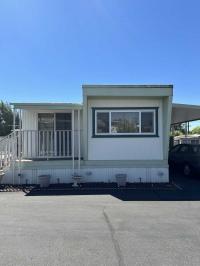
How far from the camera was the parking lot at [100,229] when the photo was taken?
557 cm

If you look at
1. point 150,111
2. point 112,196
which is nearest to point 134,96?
point 150,111

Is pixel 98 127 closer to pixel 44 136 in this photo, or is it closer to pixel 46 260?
pixel 44 136

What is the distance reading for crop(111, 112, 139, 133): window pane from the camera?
48.4 ft

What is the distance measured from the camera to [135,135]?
1470 cm

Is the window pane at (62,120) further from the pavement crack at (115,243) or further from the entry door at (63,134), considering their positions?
the pavement crack at (115,243)

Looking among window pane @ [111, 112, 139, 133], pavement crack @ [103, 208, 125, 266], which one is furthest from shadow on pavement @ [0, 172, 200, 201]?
pavement crack @ [103, 208, 125, 266]

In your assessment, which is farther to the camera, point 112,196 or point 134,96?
point 134,96

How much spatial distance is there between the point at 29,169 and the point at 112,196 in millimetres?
4442

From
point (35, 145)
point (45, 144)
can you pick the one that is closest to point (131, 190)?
point (45, 144)

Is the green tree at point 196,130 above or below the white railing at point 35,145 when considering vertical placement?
above

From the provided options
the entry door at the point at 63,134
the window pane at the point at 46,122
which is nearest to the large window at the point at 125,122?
the entry door at the point at 63,134

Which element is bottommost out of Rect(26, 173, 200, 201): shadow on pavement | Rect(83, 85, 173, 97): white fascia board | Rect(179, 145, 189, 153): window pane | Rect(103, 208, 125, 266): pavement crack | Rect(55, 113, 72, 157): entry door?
Rect(103, 208, 125, 266): pavement crack

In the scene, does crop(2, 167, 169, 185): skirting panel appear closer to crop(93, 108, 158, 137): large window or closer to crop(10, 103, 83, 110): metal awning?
crop(93, 108, 158, 137): large window

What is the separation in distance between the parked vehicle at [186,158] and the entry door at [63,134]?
18.8 ft
